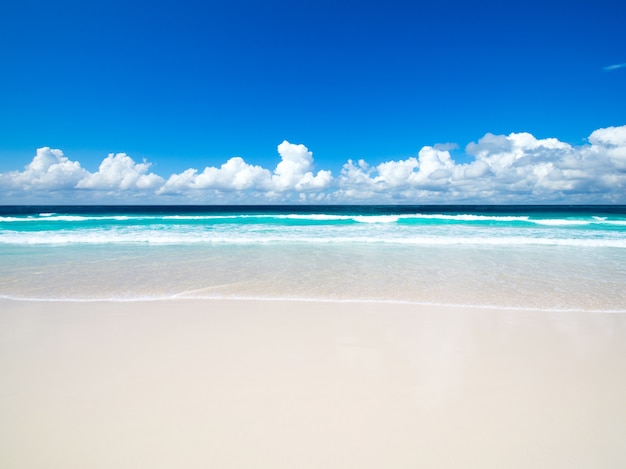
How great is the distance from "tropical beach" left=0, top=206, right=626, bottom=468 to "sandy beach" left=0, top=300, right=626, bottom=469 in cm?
2

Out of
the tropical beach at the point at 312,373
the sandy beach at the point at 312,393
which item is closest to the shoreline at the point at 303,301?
the tropical beach at the point at 312,373

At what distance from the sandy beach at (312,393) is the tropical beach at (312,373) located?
16 millimetres

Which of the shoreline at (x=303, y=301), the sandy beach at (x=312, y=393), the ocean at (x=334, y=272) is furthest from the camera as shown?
the ocean at (x=334, y=272)

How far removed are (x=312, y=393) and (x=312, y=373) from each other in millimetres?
351

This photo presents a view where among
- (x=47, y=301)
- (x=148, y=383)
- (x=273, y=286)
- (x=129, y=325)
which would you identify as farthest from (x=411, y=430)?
(x=47, y=301)

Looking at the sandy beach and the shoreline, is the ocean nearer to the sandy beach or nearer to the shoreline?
the shoreline

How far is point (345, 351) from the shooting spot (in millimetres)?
3850

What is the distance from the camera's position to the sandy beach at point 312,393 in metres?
2.32

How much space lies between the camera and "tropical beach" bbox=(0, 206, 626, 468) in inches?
93.0

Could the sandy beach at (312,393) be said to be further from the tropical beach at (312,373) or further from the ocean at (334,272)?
the ocean at (334,272)

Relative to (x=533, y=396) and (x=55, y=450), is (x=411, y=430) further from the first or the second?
(x=55, y=450)

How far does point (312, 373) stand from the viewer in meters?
3.33

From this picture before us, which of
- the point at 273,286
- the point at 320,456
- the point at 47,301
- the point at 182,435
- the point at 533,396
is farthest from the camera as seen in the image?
the point at 273,286

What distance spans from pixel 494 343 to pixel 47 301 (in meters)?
7.41
